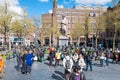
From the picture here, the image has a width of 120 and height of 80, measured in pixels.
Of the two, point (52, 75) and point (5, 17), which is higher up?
point (5, 17)

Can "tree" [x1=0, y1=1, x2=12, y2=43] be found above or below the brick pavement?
above

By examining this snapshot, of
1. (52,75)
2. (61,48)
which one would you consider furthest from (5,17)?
(52,75)

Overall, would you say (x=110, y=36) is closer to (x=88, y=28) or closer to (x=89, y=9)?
(x=88, y=28)

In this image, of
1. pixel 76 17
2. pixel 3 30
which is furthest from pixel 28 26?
pixel 76 17

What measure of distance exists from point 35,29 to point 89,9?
53.3 metres

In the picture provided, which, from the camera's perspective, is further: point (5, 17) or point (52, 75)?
point (5, 17)

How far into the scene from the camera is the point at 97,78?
1906 cm

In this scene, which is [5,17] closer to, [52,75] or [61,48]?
[61,48]

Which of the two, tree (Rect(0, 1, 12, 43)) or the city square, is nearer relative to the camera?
the city square

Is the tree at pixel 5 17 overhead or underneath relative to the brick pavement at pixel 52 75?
overhead

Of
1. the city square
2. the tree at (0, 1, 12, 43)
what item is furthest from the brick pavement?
the tree at (0, 1, 12, 43)

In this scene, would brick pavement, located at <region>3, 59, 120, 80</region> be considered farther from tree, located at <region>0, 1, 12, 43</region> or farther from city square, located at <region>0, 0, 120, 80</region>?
tree, located at <region>0, 1, 12, 43</region>

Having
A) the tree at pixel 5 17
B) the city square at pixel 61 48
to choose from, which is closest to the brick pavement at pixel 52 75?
the city square at pixel 61 48

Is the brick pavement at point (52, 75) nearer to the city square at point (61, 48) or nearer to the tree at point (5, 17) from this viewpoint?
the city square at point (61, 48)
